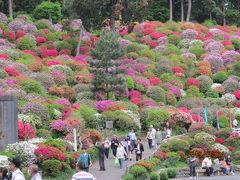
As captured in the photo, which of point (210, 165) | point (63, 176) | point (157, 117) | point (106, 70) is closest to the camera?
point (63, 176)

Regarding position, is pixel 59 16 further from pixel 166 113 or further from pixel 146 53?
pixel 166 113

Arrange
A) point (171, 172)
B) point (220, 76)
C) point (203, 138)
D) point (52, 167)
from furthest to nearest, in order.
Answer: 1. point (220, 76)
2. point (203, 138)
3. point (171, 172)
4. point (52, 167)

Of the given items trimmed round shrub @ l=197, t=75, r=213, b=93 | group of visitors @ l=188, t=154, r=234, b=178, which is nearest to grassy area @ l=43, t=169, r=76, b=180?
group of visitors @ l=188, t=154, r=234, b=178

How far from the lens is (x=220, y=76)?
52.0 m

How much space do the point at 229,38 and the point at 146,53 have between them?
13.6 m

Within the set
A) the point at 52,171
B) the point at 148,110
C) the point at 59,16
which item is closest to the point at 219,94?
the point at 148,110

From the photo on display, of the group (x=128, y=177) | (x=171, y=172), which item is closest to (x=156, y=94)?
(x=171, y=172)

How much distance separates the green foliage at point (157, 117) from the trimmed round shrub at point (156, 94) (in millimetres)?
6203

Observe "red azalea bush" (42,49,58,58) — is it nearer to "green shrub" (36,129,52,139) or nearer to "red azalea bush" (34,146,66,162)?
"green shrub" (36,129,52,139)

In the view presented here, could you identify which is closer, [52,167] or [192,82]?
[52,167]

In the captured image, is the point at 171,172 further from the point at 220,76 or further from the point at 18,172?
the point at 220,76

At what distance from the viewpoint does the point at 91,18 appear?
51.9 meters

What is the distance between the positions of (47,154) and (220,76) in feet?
101

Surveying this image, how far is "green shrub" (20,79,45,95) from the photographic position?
1481 inches
